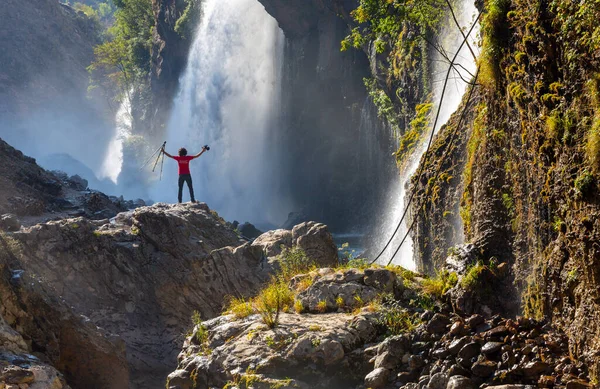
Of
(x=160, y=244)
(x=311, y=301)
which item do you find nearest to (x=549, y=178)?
(x=311, y=301)

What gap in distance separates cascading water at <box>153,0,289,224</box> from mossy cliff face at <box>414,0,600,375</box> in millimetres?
32837

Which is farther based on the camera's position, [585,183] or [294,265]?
[294,265]

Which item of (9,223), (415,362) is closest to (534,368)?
(415,362)

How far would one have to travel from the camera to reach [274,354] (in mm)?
6219

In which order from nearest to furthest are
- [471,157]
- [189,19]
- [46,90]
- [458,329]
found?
1. [458,329]
2. [471,157]
3. [189,19]
4. [46,90]

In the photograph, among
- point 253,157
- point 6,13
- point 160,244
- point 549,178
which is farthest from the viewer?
point 6,13

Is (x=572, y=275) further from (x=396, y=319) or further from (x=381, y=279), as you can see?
(x=381, y=279)

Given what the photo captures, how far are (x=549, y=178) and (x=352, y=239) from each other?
2436 cm

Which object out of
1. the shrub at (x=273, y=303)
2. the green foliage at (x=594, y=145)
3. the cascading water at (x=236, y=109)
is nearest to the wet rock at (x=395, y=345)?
the shrub at (x=273, y=303)

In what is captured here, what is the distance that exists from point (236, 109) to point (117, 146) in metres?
35.0

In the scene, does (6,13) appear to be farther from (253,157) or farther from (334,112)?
(334,112)

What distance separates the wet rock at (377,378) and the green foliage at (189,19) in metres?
44.1

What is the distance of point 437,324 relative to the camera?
5.82 m

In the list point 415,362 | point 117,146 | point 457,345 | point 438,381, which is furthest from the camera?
point 117,146
